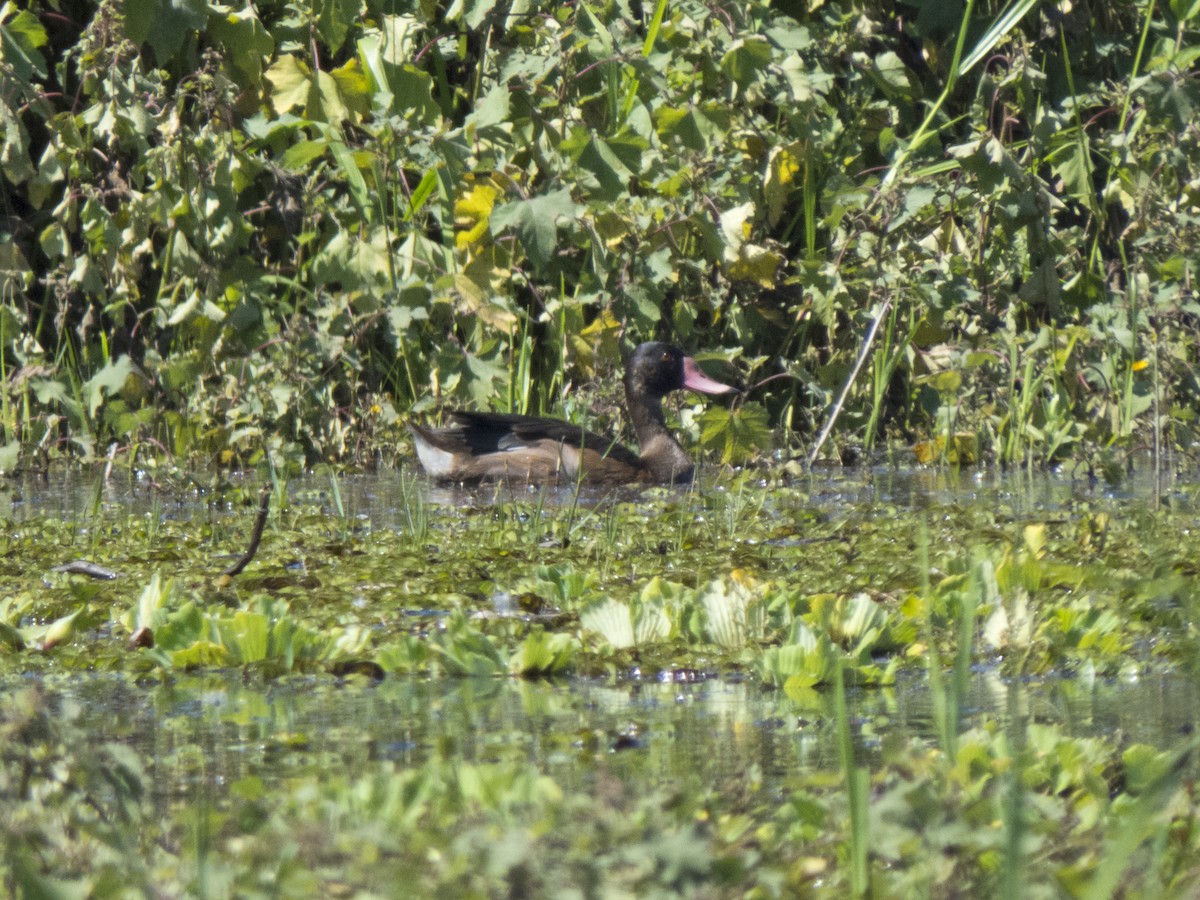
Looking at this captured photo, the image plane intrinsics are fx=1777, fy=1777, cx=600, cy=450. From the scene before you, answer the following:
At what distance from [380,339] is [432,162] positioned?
3.95ft

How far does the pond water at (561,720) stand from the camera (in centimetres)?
248

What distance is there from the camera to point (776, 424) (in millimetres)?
8164

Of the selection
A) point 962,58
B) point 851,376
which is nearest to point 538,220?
point 851,376

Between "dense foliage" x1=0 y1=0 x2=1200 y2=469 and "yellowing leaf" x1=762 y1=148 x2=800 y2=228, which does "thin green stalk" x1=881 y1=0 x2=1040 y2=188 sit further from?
"yellowing leaf" x1=762 y1=148 x2=800 y2=228

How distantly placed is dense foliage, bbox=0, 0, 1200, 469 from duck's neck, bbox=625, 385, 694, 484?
0.14 metres

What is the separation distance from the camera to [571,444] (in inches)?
285

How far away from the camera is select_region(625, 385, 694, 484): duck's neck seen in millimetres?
7746

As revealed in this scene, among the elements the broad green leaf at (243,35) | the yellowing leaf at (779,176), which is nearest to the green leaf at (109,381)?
the broad green leaf at (243,35)

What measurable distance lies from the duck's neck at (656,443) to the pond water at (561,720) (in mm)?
4539

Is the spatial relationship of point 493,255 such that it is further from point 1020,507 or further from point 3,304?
point 1020,507

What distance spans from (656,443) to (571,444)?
38.2 inches

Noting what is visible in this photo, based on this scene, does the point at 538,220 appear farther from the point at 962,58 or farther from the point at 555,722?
the point at 555,722

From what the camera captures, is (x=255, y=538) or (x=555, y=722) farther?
(x=255, y=538)

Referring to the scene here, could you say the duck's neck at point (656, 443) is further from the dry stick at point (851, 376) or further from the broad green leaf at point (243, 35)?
the broad green leaf at point (243, 35)
